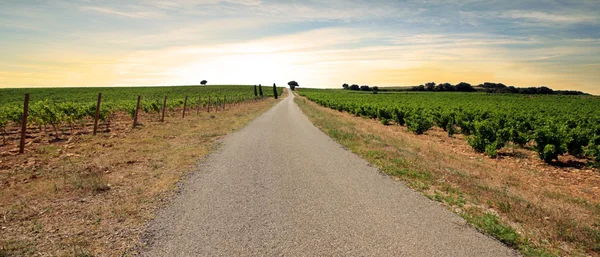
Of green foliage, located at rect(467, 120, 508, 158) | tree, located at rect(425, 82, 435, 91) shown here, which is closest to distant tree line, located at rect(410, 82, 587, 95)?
tree, located at rect(425, 82, 435, 91)

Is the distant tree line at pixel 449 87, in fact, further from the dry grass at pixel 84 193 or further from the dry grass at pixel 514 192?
the dry grass at pixel 84 193

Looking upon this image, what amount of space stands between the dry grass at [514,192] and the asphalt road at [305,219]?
Answer: 52 centimetres

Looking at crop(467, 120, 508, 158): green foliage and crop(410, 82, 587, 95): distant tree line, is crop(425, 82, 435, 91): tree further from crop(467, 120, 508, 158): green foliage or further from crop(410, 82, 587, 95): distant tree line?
crop(467, 120, 508, 158): green foliage

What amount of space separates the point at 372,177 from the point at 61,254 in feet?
20.8

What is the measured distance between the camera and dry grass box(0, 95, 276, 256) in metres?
4.43

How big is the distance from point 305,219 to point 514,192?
5.55 meters

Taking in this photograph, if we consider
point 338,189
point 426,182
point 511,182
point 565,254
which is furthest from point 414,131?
point 565,254

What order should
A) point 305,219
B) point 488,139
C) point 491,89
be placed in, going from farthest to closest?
point 491,89, point 488,139, point 305,219

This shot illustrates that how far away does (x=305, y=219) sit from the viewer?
5152mm

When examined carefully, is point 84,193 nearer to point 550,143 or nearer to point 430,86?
point 550,143

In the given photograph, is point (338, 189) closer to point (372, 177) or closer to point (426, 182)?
point (372, 177)

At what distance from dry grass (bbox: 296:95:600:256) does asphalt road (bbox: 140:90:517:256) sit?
524mm

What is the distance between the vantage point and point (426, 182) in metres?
7.66

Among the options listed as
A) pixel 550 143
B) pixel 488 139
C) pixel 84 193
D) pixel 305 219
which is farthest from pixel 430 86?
pixel 84 193
